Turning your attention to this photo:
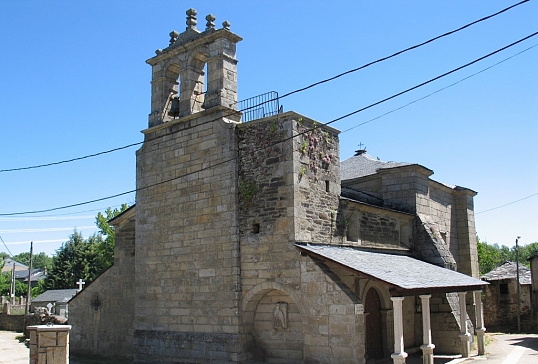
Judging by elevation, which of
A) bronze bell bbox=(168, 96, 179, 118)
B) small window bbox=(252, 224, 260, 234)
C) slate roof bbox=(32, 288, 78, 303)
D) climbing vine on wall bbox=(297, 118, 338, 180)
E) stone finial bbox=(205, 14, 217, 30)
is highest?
stone finial bbox=(205, 14, 217, 30)

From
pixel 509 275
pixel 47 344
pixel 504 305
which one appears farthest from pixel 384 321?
pixel 509 275

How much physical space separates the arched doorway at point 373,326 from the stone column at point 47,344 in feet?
23.1

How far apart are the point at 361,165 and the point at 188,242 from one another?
8405 millimetres

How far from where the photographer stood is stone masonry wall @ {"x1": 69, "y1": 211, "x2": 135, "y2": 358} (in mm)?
16759

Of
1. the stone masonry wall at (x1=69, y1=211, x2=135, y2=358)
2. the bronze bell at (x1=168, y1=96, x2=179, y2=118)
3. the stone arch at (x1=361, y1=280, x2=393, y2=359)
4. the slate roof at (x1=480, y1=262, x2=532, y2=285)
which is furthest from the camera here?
the slate roof at (x1=480, y1=262, x2=532, y2=285)

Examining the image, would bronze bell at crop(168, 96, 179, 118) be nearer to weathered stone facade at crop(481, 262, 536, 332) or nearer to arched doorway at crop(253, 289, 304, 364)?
arched doorway at crop(253, 289, 304, 364)

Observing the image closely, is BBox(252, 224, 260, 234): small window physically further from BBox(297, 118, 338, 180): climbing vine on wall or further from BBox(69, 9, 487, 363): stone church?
BBox(297, 118, 338, 180): climbing vine on wall

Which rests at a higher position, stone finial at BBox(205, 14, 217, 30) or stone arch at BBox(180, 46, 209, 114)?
stone finial at BBox(205, 14, 217, 30)

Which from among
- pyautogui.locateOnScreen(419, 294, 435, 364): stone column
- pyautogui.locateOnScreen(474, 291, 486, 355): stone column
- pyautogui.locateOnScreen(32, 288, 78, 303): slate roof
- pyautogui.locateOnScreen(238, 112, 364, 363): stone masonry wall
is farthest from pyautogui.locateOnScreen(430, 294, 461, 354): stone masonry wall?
pyautogui.locateOnScreen(32, 288, 78, 303): slate roof

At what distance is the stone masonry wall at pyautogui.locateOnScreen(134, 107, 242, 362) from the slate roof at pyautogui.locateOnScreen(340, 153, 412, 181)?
6717 mm

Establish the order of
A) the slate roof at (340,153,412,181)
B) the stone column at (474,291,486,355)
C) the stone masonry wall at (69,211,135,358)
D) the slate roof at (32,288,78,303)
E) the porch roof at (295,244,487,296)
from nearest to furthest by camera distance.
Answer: the porch roof at (295,244,487,296) → the stone column at (474,291,486,355) → the stone masonry wall at (69,211,135,358) → the slate roof at (340,153,412,181) → the slate roof at (32,288,78,303)

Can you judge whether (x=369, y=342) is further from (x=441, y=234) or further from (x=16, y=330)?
(x=16, y=330)

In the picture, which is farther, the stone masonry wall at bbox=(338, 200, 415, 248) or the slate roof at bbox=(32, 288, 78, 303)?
the slate roof at bbox=(32, 288, 78, 303)

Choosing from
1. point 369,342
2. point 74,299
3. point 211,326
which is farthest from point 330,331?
point 74,299
